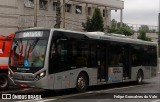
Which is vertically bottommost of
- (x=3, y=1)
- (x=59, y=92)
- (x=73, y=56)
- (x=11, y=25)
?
(x=59, y=92)

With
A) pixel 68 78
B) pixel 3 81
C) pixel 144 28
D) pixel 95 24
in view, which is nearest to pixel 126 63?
pixel 68 78

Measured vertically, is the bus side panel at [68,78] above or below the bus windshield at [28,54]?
below

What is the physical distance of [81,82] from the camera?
17938 millimetres

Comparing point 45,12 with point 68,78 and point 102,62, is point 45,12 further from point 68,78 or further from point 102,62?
point 68,78

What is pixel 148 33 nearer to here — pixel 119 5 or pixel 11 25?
pixel 119 5

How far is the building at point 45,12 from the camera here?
132 feet

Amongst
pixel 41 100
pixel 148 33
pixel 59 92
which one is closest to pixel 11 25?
pixel 59 92

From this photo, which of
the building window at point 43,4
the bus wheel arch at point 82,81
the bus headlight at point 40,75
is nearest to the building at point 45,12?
the building window at point 43,4

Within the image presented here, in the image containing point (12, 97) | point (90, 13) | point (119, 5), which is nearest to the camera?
point (12, 97)

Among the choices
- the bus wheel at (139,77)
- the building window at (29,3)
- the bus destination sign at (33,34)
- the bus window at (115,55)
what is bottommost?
the bus wheel at (139,77)

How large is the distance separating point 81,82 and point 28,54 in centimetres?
328

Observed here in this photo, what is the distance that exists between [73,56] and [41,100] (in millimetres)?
3180

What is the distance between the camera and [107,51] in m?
20.2

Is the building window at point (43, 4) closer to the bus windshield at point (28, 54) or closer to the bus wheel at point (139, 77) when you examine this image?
the bus wheel at point (139, 77)
